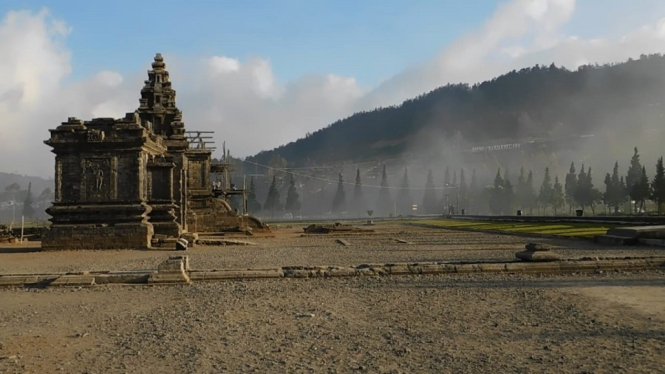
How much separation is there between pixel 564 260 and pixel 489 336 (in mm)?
7569

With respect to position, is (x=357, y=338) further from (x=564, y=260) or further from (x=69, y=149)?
(x=69, y=149)

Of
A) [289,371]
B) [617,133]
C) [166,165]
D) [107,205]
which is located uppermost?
[617,133]

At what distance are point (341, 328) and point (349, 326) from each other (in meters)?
0.16

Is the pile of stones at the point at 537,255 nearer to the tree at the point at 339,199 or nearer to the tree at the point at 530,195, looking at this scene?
the tree at the point at 530,195

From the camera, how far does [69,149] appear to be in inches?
971

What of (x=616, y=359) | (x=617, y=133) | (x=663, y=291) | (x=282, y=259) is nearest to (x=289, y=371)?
(x=616, y=359)

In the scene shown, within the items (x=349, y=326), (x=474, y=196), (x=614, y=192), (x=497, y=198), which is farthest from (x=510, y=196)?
(x=349, y=326)

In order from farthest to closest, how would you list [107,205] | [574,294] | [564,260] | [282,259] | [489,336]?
[107,205] → [282,259] → [564,260] → [574,294] → [489,336]

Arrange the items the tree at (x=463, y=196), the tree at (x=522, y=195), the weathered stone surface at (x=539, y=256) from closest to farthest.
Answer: the weathered stone surface at (x=539, y=256), the tree at (x=522, y=195), the tree at (x=463, y=196)

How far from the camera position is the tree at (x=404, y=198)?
13350cm

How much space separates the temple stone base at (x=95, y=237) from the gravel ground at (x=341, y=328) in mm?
12484

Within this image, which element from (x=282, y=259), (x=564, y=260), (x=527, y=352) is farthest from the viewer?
(x=282, y=259)

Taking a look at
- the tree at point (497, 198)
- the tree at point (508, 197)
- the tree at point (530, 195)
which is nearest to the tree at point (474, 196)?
the tree at point (497, 198)

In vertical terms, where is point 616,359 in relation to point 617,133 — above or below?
below
